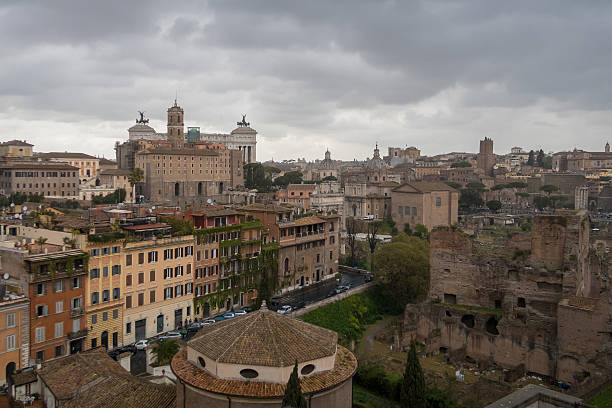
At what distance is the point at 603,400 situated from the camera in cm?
2111

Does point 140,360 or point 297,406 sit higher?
point 297,406

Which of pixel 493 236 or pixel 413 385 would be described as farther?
pixel 493 236

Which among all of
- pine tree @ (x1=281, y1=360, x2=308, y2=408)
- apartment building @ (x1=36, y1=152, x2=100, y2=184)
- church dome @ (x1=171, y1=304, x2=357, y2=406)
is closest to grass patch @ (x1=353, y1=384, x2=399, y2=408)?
church dome @ (x1=171, y1=304, x2=357, y2=406)

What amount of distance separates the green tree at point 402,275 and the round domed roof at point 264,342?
28.7 m

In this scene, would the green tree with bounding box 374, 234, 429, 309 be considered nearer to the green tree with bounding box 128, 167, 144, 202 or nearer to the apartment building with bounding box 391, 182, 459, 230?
the apartment building with bounding box 391, 182, 459, 230

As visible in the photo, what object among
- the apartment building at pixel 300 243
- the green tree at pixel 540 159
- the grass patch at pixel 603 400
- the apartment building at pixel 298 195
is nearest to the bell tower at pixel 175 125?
the apartment building at pixel 298 195

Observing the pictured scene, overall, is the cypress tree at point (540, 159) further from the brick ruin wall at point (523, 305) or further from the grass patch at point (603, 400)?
the grass patch at point (603, 400)

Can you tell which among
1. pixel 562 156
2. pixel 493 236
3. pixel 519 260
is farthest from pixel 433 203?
pixel 562 156

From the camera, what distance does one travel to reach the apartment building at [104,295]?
104 feet

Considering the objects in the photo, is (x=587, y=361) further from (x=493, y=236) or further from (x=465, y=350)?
(x=493, y=236)

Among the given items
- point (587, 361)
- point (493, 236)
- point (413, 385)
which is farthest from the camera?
point (493, 236)

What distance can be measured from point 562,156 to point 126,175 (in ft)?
443

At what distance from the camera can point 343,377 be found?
48.9ft

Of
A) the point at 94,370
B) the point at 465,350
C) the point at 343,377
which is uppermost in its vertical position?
the point at 343,377
